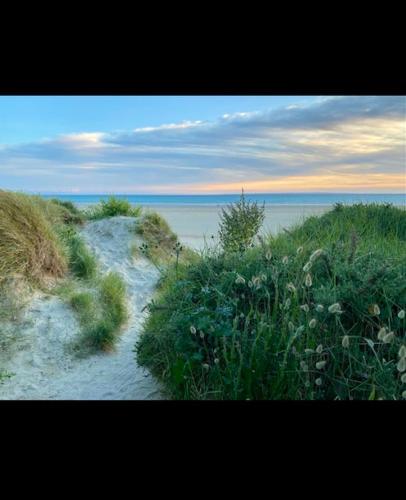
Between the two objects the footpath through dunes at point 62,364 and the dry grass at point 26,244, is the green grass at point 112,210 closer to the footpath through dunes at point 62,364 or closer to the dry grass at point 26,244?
the dry grass at point 26,244

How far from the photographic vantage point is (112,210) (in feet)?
34.9

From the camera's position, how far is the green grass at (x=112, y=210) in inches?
412

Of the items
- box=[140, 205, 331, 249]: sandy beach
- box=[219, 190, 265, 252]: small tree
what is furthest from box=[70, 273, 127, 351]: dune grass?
box=[219, 190, 265, 252]: small tree

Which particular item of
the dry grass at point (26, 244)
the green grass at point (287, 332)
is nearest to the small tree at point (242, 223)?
the dry grass at point (26, 244)


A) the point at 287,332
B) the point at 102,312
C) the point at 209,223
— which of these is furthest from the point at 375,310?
the point at 209,223

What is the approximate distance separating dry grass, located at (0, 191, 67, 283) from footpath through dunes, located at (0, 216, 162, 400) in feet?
1.45

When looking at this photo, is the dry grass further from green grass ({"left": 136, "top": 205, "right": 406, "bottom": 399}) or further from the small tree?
the small tree

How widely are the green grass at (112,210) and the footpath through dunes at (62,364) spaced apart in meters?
4.23

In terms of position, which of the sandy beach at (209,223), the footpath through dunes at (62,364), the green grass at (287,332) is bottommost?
the footpath through dunes at (62,364)

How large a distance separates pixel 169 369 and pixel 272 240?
2.26 meters
